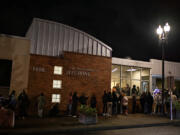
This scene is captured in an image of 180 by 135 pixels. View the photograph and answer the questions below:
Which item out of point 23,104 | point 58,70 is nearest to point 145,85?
point 58,70

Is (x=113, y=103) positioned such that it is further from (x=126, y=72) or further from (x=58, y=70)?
(x=58, y=70)

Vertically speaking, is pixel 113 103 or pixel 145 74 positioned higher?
pixel 145 74

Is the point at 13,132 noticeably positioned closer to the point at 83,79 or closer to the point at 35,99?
the point at 35,99

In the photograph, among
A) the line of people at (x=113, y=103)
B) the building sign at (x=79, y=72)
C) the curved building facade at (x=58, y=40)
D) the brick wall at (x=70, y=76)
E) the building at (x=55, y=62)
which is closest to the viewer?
the building at (x=55, y=62)

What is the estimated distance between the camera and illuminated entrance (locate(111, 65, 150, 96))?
18328mm

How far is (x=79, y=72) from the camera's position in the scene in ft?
50.4

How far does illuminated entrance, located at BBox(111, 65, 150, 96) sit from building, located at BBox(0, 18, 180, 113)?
25.5 inches

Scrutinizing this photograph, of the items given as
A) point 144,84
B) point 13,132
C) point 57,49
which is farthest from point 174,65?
point 13,132

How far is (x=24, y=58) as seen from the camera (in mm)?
13812

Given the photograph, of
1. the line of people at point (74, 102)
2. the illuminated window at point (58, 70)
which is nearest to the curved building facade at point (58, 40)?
the illuminated window at point (58, 70)

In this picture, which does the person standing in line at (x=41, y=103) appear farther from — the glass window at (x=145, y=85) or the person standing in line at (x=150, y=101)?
the glass window at (x=145, y=85)

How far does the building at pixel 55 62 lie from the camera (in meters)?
13.6

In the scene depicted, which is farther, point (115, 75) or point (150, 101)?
point (115, 75)

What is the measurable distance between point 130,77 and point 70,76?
6927mm
